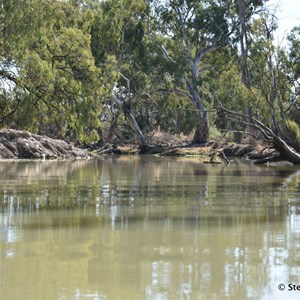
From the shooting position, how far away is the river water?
6.14 metres

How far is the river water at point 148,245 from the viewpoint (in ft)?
20.2

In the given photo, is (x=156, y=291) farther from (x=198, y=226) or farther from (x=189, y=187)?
(x=189, y=187)

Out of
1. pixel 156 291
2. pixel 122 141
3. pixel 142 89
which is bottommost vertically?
pixel 156 291

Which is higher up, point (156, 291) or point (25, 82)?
point (25, 82)

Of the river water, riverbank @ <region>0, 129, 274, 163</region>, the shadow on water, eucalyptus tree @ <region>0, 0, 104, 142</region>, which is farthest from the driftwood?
the river water

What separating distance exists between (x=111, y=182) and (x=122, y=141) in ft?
140

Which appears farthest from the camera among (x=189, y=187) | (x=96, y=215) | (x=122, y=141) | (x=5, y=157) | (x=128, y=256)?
(x=122, y=141)

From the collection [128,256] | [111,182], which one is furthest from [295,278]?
[111,182]

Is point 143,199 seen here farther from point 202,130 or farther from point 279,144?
point 202,130

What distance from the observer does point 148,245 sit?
8.27m

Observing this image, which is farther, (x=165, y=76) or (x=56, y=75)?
(x=165, y=76)

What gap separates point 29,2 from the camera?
17.5 metres

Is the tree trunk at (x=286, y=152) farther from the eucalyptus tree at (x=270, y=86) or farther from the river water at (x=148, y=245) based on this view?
the river water at (x=148, y=245)


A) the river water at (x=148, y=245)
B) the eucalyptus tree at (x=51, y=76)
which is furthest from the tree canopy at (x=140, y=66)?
the river water at (x=148, y=245)
